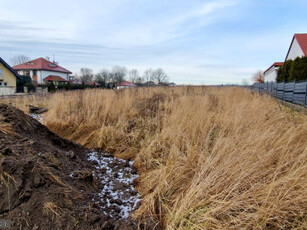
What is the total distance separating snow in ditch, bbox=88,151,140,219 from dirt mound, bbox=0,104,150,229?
0.08 metres

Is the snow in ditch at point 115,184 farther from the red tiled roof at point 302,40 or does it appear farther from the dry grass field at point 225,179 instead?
the red tiled roof at point 302,40

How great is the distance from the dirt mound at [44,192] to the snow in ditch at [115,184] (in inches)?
3.3

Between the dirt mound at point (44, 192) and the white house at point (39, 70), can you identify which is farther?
the white house at point (39, 70)

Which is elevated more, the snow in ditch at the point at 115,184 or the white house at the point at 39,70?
the white house at the point at 39,70

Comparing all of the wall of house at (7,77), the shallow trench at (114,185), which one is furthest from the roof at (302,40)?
the wall of house at (7,77)

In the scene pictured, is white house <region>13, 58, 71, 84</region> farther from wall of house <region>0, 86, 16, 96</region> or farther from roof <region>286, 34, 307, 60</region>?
roof <region>286, 34, 307, 60</region>

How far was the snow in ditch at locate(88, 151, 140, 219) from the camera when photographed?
1.86m

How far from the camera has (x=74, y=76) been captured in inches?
2490

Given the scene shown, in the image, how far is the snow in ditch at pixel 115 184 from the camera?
6.09 ft

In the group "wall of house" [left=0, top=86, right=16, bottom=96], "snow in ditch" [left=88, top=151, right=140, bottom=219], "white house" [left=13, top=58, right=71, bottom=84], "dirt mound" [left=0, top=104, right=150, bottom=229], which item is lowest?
"snow in ditch" [left=88, top=151, right=140, bottom=219]

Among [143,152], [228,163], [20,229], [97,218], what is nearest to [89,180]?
[97,218]

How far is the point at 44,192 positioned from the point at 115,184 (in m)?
0.90

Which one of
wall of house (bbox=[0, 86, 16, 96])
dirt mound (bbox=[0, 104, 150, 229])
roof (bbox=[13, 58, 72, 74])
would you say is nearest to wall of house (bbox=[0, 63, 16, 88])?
wall of house (bbox=[0, 86, 16, 96])

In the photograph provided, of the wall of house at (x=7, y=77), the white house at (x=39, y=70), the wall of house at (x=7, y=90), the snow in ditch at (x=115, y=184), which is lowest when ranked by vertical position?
the snow in ditch at (x=115, y=184)
